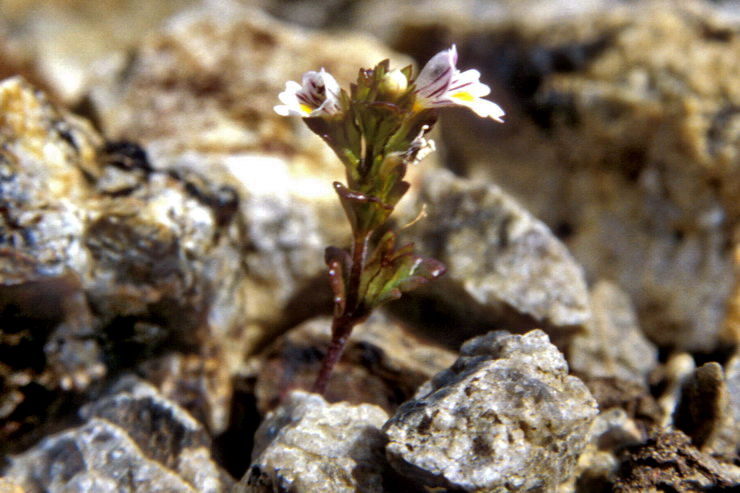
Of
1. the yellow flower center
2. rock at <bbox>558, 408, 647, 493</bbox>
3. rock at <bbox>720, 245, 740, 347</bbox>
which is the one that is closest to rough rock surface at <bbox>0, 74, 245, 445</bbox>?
the yellow flower center

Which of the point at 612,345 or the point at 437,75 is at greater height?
the point at 437,75

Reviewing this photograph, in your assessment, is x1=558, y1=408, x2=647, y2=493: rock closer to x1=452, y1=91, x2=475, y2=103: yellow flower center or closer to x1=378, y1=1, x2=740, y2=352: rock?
x1=378, y1=1, x2=740, y2=352: rock

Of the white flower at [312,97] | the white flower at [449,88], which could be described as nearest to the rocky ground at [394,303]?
the white flower at [449,88]

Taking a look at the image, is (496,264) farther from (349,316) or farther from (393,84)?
(393,84)

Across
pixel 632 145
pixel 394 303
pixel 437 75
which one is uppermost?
pixel 632 145

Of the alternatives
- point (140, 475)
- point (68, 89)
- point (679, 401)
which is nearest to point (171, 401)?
point (140, 475)

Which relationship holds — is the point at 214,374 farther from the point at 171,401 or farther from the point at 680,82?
the point at 680,82

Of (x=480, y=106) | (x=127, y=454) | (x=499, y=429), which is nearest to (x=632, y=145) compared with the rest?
(x=480, y=106)
